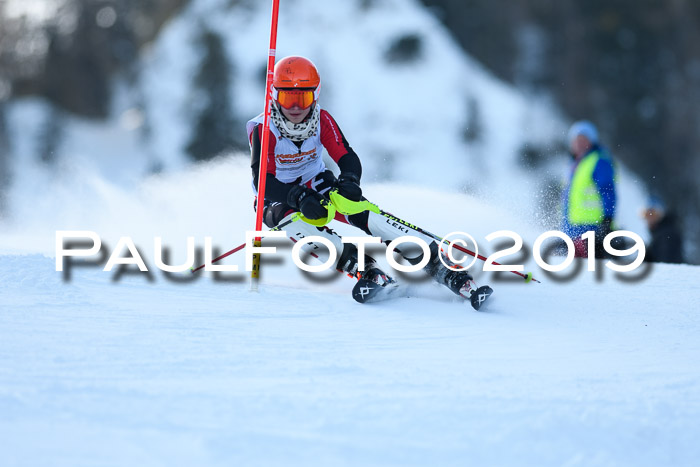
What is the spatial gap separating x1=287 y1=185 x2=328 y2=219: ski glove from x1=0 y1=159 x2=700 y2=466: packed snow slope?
538mm

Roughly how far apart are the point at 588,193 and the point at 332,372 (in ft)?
15.8

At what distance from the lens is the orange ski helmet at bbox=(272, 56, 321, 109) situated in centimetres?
491

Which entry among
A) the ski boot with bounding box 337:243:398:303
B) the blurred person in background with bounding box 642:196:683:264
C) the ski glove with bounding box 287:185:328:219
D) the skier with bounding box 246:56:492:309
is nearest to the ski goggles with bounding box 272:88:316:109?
the skier with bounding box 246:56:492:309

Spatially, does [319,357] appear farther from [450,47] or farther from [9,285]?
[450,47]

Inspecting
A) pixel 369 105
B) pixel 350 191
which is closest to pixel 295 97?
pixel 350 191

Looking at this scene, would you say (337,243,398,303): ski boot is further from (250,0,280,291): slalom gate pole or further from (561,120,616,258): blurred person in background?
(561,120,616,258): blurred person in background

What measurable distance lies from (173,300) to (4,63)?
29544 mm

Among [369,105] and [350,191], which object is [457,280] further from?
[369,105]

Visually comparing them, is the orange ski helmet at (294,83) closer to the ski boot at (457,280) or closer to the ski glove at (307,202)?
the ski glove at (307,202)

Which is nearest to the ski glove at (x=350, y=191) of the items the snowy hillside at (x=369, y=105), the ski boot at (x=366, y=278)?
the ski boot at (x=366, y=278)

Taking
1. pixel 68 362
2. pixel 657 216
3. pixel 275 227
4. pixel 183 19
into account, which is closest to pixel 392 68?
pixel 183 19

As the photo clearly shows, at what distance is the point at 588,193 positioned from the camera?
24.8 ft

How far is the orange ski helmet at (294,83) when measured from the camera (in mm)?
4910

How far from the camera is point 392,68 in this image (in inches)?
984
